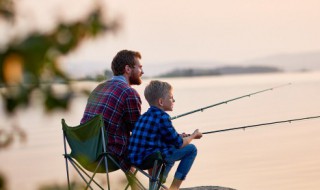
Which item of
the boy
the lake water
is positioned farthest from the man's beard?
the lake water

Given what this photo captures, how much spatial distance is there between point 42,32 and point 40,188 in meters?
0.21

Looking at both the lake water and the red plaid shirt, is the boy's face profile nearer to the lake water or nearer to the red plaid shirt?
the red plaid shirt

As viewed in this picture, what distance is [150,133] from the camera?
377 cm

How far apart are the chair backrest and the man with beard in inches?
5.5

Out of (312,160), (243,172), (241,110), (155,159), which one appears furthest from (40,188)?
(241,110)

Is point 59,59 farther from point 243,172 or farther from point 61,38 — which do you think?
point 243,172

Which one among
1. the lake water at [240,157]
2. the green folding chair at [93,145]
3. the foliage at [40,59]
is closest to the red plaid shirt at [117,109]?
the green folding chair at [93,145]

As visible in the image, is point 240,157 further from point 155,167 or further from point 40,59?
point 40,59

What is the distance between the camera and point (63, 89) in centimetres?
79

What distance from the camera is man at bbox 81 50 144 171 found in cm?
389

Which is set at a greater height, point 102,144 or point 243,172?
point 102,144

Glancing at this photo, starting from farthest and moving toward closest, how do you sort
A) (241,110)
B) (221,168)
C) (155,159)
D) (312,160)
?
(241,110) → (312,160) → (221,168) → (155,159)

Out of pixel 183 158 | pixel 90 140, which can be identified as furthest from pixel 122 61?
pixel 183 158

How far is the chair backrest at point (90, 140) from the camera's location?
3652 mm
